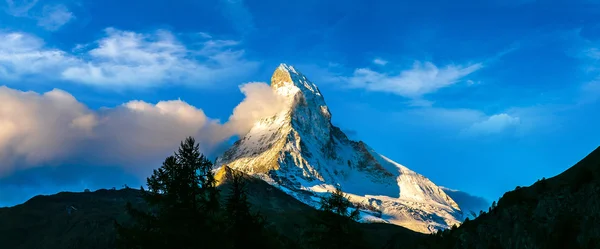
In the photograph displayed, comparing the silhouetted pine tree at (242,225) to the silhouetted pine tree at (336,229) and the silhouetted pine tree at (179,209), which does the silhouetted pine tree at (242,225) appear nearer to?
the silhouetted pine tree at (179,209)

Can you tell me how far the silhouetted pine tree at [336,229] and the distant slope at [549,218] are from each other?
63.3m

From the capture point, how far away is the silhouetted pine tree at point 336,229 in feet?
129

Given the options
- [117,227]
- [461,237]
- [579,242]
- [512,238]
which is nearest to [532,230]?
[512,238]

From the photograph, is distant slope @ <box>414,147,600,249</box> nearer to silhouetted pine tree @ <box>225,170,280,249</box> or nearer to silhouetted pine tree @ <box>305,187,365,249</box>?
silhouetted pine tree @ <box>305,187,365,249</box>

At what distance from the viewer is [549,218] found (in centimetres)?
10950

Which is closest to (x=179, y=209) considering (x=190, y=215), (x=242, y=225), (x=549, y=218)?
(x=190, y=215)

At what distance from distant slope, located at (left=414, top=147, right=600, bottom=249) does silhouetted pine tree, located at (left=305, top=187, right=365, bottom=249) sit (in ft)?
208

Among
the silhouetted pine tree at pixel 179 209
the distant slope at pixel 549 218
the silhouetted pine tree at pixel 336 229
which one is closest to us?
the silhouetted pine tree at pixel 179 209

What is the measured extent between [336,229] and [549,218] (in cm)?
8296

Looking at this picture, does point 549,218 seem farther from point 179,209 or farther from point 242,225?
point 179,209

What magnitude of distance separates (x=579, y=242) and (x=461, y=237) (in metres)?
46.8

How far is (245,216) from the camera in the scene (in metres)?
35.6

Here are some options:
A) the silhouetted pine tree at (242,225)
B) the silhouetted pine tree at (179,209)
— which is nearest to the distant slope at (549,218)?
the silhouetted pine tree at (242,225)

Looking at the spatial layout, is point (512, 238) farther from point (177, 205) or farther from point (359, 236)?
point (177, 205)
